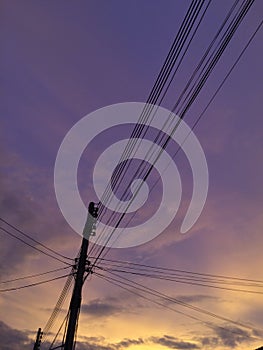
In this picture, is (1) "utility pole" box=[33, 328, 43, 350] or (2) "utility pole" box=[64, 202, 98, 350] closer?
(2) "utility pole" box=[64, 202, 98, 350]

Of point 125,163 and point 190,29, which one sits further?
point 125,163

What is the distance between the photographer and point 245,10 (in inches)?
288

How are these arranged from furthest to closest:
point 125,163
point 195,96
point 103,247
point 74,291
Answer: point 103,247 < point 74,291 < point 125,163 < point 195,96

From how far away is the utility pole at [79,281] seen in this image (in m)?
17.8

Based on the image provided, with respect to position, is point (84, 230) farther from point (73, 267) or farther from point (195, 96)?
point (195, 96)

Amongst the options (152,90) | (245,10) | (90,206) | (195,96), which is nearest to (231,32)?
(245,10)

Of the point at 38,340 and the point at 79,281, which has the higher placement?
the point at 38,340

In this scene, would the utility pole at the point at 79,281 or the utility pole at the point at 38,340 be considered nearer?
the utility pole at the point at 79,281

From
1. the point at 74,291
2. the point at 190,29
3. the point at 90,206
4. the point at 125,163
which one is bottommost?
the point at 74,291

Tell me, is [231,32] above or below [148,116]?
below

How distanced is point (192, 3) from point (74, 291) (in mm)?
15158

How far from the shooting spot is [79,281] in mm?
19562

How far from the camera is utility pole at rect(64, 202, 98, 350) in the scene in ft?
58.5

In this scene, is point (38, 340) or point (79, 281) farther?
point (38, 340)
